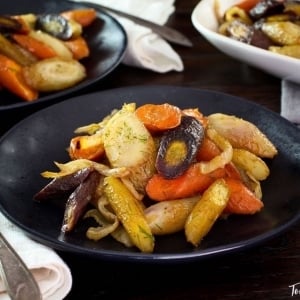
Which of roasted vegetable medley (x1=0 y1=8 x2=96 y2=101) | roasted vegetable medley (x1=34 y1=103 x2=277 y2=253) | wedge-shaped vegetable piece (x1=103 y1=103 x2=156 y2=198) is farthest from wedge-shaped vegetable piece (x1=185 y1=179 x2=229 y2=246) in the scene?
roasted vegetable medley (x1=0 y1=8 x2=96 y2=101)

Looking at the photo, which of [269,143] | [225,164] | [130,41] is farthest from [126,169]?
[130,41]

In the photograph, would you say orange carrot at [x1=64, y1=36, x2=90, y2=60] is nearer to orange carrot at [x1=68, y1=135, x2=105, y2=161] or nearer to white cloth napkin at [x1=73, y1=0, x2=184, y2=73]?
white cloth napkin at [x1=73, y1=0, x2=184, y2=73]

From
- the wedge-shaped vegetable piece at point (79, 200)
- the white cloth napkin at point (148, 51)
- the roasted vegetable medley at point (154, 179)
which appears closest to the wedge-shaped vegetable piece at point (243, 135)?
the roasted vegetable medley at point (154, 179)

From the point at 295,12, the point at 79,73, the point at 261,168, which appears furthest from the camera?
the point at 295,12

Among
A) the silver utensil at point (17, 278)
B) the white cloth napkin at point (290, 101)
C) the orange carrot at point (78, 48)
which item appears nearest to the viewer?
the silver utensil at point (17, 278)

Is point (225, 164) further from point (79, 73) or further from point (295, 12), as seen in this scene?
point (295, 12)

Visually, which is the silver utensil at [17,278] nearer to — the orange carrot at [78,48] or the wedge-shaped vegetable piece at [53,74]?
the wedge-shaped vegetable piece at [53,74]
